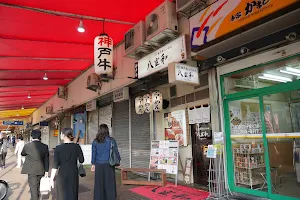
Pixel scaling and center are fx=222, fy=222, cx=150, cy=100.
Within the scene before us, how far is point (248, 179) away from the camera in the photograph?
5707mm

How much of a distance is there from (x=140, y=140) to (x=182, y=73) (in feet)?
15.4

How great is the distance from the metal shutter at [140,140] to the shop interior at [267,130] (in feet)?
13.1

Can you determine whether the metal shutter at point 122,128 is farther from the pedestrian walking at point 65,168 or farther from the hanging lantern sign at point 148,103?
the pedestrian walking at point 65,168

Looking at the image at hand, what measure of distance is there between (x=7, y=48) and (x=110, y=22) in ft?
13.7

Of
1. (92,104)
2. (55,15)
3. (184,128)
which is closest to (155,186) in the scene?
(184,128)

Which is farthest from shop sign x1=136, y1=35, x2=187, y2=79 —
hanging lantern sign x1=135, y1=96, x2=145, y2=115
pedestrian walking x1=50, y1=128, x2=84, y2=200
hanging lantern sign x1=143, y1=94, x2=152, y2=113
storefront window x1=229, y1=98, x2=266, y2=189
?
pedestrian walking x1=50, y1=128, x2=84, y2=200

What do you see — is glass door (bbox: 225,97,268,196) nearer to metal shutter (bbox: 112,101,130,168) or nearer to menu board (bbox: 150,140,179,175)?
menu board (bbox: 150,140,179,175)

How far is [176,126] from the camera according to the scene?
8.06 m

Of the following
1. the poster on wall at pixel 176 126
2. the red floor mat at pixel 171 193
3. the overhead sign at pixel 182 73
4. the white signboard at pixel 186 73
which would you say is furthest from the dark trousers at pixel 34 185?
the poster on wall at pixel 176 126

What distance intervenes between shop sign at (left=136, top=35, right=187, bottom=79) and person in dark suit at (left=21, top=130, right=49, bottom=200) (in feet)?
12.8

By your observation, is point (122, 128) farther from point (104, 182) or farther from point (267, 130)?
point (267, 130)

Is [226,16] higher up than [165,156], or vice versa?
[226,16]

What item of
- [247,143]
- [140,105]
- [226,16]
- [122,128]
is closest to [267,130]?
[247,143]

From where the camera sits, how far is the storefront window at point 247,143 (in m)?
5.53
